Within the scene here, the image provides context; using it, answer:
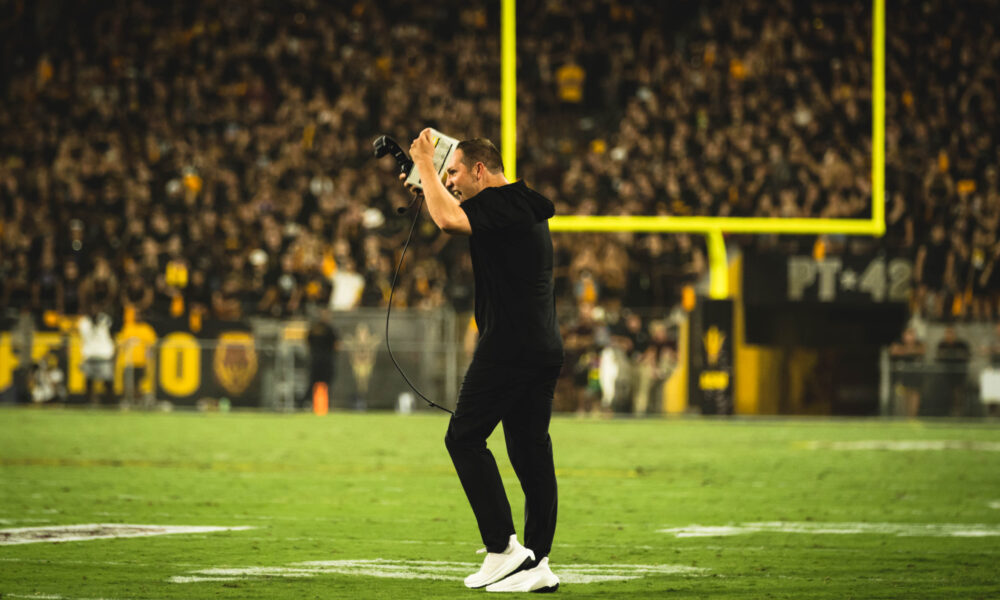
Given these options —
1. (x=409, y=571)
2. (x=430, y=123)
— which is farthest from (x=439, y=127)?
(x=409, y=571)

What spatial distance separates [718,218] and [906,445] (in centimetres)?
355

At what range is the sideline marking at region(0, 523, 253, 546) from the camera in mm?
7148


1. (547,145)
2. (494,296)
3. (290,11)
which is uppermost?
(290,11)

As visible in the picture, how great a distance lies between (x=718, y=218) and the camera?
57.2 ft

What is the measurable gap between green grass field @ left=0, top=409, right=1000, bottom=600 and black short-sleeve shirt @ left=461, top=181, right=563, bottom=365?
903 millimetres

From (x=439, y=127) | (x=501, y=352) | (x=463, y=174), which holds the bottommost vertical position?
(x=501, y=352)

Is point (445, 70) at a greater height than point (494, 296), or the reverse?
point (445, 70)

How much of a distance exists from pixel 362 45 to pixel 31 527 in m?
17.6

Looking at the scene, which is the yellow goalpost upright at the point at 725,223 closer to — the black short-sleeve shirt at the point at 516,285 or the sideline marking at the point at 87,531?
the sideline marking at the point at 87,531

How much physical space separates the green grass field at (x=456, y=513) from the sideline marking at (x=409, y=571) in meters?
0.01

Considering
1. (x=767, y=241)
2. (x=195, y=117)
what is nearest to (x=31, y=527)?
(x=767, y=241)

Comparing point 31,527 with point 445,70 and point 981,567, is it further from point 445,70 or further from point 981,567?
point 445,70

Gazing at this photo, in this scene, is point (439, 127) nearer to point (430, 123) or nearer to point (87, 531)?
point (430, 123)

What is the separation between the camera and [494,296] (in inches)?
223
